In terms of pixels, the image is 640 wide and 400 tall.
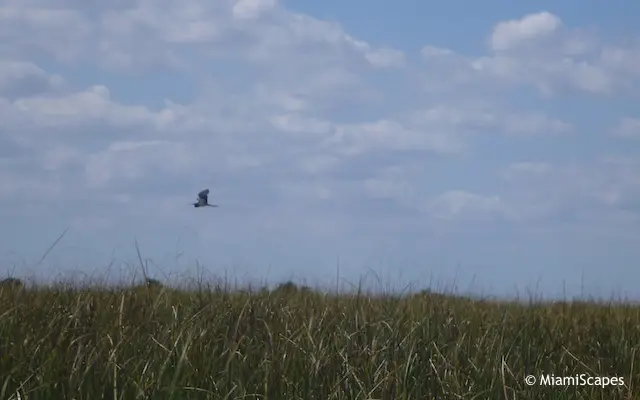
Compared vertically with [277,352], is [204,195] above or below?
above

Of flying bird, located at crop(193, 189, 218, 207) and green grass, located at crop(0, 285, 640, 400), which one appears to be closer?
green grass, located at crop(0, 285, 640, 400)

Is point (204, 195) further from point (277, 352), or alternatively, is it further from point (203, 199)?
point (277, 352)

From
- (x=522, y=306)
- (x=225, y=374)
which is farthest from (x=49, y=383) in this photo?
(x=522, y=306)

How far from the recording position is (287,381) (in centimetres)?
483

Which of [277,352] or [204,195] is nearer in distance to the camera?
[277,352]

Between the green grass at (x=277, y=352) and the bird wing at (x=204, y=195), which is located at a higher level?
the bird wing at (x=204, y=195)

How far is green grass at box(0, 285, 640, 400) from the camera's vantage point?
14.9ft

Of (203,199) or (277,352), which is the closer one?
(277,352)

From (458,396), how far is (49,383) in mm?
2202

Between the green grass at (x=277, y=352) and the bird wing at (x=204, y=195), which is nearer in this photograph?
the green grass at (x=277, y=352)

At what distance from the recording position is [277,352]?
535 centimetres

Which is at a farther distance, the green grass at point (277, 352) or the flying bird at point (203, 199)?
the flying bird at point (203, 199)

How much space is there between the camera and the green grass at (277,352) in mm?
4555

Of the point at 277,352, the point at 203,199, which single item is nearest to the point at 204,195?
the point at 203,199
